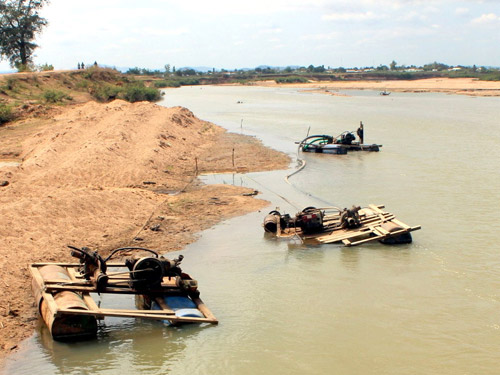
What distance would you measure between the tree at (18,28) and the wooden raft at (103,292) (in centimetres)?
4892

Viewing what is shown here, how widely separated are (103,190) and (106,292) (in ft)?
26.7

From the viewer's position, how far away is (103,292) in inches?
403

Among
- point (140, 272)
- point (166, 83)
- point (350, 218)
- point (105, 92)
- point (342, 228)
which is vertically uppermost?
point (166, 83)

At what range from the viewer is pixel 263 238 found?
15938mm

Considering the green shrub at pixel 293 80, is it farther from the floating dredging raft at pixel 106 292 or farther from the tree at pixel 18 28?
the floating dredging raft at pixel 106 292

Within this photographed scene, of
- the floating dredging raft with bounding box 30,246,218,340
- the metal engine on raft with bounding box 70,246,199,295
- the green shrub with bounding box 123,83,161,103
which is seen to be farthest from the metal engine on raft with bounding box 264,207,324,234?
the green shrub with bounding box 123,83,161,103

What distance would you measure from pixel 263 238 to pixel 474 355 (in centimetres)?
710

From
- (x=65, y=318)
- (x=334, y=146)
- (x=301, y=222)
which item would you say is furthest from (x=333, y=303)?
(x=334, y=146)

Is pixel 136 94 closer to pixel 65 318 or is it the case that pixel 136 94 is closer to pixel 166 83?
pixel 65 318

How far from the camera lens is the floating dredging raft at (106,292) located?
9.59 metres

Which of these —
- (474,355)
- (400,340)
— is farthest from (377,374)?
(474,355)

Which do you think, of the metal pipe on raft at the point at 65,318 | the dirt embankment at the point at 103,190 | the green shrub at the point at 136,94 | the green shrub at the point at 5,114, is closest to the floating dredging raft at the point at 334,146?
the dirt embankment at the point at 103,190

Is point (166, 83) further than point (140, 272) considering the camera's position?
Yes

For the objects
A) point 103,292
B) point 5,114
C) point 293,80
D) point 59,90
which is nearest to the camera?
point 103,292
